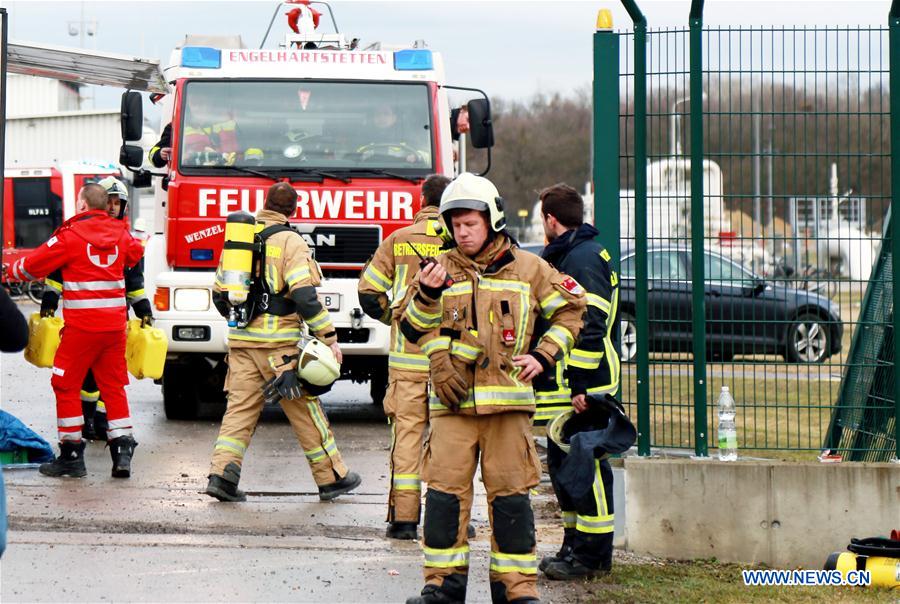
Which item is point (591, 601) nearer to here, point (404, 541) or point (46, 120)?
point (404, 541)

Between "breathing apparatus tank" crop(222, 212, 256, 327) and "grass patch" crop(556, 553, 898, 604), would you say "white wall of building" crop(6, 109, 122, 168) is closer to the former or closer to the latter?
"breathing apparatus tank" crop(222, 212, 256, 327)

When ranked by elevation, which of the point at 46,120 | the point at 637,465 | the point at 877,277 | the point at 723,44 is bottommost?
the point at 637,465

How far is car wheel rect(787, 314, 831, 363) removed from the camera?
7.32 meters

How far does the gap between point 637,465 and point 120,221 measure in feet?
13.0

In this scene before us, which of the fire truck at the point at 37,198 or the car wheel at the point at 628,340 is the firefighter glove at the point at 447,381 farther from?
the fire truck at the point at 37,198

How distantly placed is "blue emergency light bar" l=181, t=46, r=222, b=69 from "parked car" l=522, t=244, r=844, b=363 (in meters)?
5.46

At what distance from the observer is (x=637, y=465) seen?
7.18 m

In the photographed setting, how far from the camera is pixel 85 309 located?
28.8ft

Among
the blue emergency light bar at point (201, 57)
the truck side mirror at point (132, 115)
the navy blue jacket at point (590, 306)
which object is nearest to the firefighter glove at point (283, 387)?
the navy blue jacket at point (590, 306)

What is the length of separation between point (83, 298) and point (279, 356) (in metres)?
1.43

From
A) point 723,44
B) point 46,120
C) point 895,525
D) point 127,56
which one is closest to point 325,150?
point 127,56

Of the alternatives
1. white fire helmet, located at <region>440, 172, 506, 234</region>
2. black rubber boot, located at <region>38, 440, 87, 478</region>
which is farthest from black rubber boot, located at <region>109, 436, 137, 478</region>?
white fire helmet, located at <region>440, 172, 506, 234</region>

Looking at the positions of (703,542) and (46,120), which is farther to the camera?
(46,120)

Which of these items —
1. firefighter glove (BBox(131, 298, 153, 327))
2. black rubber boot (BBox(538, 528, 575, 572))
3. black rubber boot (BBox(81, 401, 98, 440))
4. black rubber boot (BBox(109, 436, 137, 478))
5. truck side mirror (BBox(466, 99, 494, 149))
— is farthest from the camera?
truck side mirror (BBox(466, 99, 494, 149))
